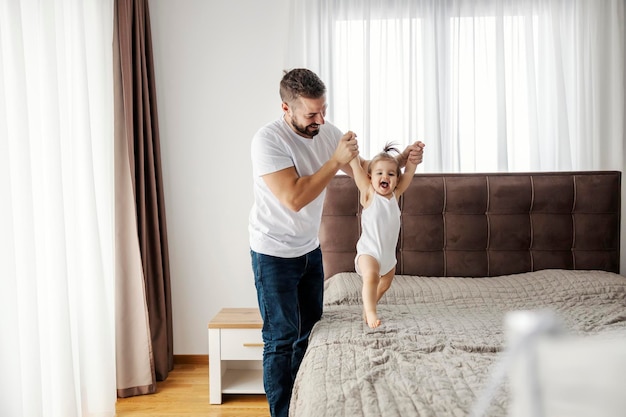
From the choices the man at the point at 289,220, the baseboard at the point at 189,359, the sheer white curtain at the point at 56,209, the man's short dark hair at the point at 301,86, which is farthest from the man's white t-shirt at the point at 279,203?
the baseboard at the point at 189,359

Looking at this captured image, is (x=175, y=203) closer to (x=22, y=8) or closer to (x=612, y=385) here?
(x=22, y=8)

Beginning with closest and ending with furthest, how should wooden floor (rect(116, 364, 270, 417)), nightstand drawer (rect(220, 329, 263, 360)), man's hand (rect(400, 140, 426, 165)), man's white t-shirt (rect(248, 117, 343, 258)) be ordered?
1. man's white t-shirt (rect(248, 117, 343, 258))
2. man's hand (rect(400, 140, 426, 165))
3. wooden floor (rect(116, 364, 270, 417))
4. nightstand drawer (rect(220, 329, 263, 360))

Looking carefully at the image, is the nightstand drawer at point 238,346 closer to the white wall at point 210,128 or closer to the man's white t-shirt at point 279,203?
the white wall at point 210,128

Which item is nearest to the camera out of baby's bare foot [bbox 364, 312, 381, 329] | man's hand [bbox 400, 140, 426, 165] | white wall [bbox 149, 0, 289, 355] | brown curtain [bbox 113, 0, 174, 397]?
baby's bare foot [bbox 364, 312, 381, 329]

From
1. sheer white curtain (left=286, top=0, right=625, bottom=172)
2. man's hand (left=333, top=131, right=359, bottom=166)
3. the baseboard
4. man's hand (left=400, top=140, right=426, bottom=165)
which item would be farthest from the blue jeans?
the baseboard

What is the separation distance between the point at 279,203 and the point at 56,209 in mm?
1016

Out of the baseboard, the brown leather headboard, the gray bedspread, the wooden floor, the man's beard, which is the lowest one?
the wooden floor

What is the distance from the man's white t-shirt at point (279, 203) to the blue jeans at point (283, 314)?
52mm

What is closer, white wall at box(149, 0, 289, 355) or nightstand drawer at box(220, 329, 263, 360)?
nightstand drawer at box(220, 329, 263, 360)

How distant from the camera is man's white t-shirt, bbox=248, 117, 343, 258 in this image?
226cm

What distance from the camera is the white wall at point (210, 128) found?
146 inches

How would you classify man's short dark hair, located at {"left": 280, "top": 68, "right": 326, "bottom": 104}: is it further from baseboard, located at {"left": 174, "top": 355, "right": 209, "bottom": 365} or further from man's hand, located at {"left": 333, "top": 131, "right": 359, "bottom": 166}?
baseboard, located at {"left": 174, "top": 355, "right": 209, "bottom": 365}

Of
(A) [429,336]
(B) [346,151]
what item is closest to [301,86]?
(B) [346,151]

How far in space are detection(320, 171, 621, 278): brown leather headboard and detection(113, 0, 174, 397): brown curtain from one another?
41.3 inches
